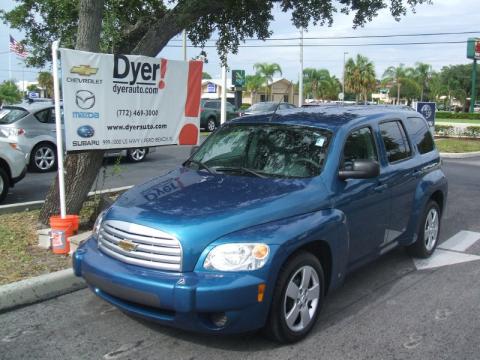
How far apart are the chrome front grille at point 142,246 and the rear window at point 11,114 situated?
9.47 metres

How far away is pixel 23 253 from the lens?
559cm

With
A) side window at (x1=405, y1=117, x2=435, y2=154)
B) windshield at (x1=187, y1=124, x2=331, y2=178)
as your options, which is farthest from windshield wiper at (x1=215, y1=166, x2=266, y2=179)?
side window at (x1=405, y1=117, x2=435, y2=154)

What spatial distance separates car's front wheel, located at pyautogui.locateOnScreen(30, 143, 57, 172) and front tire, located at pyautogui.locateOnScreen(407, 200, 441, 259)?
30.5 feet

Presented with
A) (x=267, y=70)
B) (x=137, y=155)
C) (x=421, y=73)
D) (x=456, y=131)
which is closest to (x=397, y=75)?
(x=421, y=73)

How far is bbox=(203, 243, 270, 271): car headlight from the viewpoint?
3416 mm

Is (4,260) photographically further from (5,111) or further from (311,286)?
(5,111)

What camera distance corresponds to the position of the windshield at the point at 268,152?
4.48 m

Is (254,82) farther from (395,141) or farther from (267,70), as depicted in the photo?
(395,141)

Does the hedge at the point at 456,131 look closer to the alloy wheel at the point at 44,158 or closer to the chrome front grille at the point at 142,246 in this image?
the alloy wheel at the point at 44,158

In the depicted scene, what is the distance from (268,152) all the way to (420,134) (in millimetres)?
2254

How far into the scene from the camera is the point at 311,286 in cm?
396

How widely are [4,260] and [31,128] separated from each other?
7626 millimetres

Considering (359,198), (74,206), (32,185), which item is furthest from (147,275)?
(32,185)

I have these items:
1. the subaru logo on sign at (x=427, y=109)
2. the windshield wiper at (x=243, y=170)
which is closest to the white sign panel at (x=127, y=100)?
the windshield wiper at (x=243, y=170)
